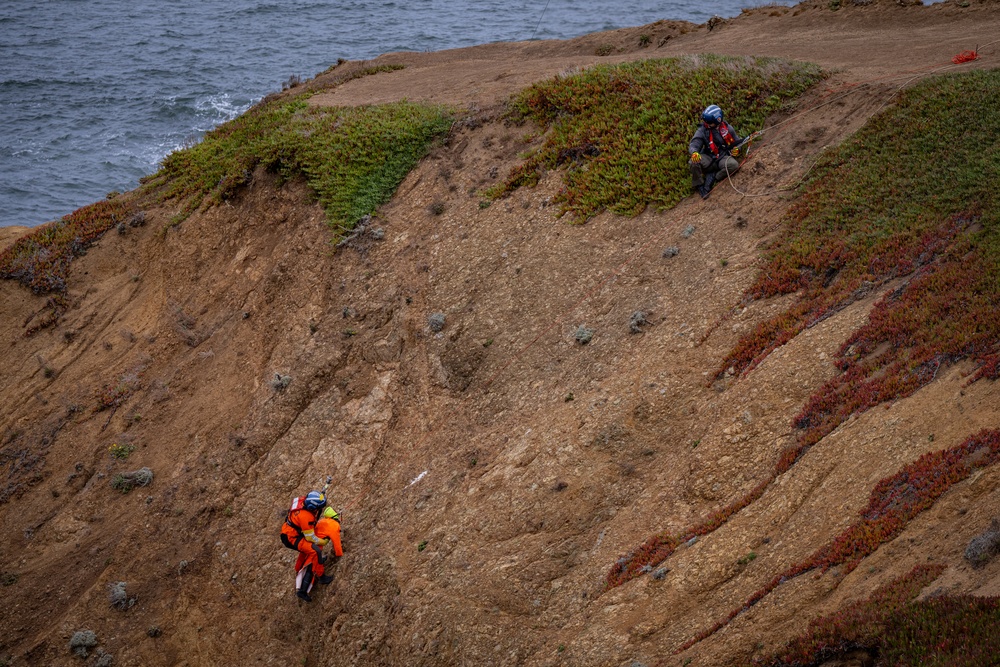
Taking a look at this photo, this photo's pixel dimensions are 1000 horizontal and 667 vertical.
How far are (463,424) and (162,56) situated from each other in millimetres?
52919

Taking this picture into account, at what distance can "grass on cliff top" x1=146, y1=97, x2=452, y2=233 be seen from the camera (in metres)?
25.7

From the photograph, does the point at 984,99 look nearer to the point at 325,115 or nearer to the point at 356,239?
the point at 356,239

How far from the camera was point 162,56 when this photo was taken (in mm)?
60312

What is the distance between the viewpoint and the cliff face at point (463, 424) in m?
13.2

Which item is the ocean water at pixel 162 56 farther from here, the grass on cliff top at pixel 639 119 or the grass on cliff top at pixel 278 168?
the grass on cliff top at pixel 639 119

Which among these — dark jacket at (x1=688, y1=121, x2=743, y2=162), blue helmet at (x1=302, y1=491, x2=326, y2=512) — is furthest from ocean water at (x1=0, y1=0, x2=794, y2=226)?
dark jacket at (x1=688, y1=121, x2=743, y2=162)

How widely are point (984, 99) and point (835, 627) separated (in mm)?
14499

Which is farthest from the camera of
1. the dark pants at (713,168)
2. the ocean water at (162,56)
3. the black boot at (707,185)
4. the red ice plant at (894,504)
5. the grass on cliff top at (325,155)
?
the ocean water at (162,56)

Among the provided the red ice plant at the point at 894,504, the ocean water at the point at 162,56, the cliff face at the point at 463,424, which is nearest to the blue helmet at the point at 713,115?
the cliff face at the point at 463,424

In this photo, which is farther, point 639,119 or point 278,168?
point 278,168

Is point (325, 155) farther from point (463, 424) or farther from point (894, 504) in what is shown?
point (894, 504)

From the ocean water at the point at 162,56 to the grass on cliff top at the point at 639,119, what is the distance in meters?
29.2

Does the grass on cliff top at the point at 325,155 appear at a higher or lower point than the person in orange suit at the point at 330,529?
higher

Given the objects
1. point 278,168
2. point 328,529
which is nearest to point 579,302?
point 328,529
